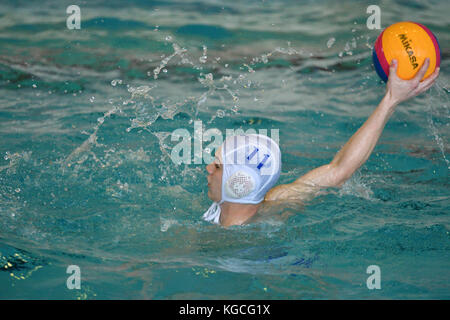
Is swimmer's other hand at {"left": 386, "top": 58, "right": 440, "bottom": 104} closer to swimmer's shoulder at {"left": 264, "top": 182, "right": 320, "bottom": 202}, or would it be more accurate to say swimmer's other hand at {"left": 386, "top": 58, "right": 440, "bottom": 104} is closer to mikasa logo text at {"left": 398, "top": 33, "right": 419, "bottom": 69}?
mikasa logo text at {"left": 398, "top": 33, "right": 419, "bottom": 69}

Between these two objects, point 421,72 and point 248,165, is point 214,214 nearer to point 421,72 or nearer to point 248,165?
point 248,165

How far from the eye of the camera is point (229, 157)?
3365 millimetres

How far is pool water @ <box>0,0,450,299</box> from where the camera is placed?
3.19 m

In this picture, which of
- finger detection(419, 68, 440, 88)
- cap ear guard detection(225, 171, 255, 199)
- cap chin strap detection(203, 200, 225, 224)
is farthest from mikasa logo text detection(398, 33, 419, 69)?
cap chin strap detection(203, 200, 225, 224)

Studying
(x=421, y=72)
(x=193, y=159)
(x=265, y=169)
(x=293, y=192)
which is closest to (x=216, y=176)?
(x=265, y=169)

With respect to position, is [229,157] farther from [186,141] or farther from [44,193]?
[186,141]

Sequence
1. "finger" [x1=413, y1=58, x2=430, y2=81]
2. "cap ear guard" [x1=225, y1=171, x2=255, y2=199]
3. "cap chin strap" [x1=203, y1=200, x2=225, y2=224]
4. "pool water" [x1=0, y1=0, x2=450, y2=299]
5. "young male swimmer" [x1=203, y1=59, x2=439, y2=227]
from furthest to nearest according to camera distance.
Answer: "cap chin strap" [x1=203, y1=200, x2=225, y2=224] → "cap ear guard" [x1=225, y1=171, x2=255, y2=199] → "pool water" [x1=0, y1=0, x2=450, y2=299] → "young male swimmer" [x1=203, y1=59, x2=439, y2=227] → "finger" [x1=413, y1=58, x2=430, y2=81]

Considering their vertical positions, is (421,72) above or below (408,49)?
below

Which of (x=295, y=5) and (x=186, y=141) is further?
(x=295, y=5)

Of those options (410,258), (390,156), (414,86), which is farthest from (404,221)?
(390,156)

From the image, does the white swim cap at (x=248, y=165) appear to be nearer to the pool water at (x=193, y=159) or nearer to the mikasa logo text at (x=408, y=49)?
the pool water at (x=193, y=159)

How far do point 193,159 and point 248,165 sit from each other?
2.03m

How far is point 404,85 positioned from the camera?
297 cm
